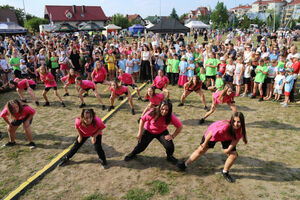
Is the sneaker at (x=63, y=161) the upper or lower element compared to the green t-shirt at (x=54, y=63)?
lower

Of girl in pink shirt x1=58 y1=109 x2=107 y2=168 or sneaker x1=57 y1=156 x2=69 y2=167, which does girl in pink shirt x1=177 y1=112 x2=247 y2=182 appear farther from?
sneaker x1=57 y1=156 x2=69 y2=167

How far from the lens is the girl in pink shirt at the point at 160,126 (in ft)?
14.4

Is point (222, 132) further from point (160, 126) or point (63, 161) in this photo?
point (63, 161)

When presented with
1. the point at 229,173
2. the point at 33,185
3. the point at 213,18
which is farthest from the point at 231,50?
the point at 213,18

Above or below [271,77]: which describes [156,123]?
below

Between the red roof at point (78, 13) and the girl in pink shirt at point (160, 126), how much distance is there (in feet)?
207

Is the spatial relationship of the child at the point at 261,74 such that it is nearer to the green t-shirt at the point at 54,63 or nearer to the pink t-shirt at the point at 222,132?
the pink t-shirt at the point at 222,132

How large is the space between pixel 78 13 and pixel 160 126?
2593 inches

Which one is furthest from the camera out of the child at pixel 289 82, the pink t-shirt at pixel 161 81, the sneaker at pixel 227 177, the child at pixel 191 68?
the child at pixel 191 68

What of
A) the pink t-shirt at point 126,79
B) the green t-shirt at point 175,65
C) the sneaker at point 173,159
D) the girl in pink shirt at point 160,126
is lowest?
the sneaker at point 173,159

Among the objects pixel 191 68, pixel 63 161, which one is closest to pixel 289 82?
pixel 191 68

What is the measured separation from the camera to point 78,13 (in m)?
61.3

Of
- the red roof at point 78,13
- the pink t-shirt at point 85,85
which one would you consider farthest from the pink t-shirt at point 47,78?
the red roof at point 78,13

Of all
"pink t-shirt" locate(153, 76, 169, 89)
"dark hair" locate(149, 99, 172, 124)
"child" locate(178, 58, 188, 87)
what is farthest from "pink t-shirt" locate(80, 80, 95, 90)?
"child" locate(178, 58, 188, 87)
